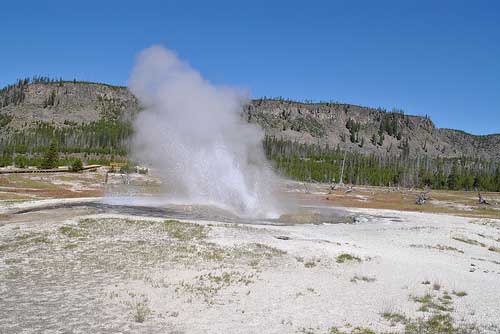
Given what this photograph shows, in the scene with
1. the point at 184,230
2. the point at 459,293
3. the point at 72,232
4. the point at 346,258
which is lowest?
the point at 72,232

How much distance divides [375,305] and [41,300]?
1056 centimetres

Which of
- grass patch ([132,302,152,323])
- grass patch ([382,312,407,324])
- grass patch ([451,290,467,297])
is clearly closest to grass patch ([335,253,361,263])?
grass patch ([451,290,467,297])

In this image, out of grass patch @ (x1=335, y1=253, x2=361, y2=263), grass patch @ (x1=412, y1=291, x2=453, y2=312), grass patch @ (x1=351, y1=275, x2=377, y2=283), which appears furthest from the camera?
grass patch @ (x1=335, y1=253, x2=361, y2=263)

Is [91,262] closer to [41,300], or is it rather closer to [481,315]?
[41,300]

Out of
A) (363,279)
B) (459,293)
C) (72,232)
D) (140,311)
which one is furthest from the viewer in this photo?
(72,232)

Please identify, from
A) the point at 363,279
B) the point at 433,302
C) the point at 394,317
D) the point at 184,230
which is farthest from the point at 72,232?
the point at 433,302

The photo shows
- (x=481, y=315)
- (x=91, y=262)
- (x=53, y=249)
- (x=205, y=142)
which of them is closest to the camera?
(x=481, y=315)

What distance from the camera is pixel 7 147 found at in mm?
187125

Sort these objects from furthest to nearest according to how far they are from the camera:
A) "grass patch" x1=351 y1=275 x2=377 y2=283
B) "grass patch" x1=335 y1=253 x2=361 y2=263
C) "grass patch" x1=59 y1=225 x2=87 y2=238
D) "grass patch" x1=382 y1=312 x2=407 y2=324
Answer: "grass patch" x1=59 y1=225 x2=87 y2=238 < "grass patch" x1=335 y1=253 x2=361 y2=263 < "grass patch" x1=351 y1=275 x2=377 y2=283 < "grass patch" x1=382 y1=312 x2=407 y2=324

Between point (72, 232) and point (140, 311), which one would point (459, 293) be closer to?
point (140, 311)

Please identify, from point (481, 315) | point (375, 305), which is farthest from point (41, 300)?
point (481, 315)

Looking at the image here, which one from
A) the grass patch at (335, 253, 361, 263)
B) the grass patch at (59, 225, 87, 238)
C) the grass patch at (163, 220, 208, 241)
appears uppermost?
the grass patch at (335, 253, 361, 263)

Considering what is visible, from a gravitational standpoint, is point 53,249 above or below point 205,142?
below

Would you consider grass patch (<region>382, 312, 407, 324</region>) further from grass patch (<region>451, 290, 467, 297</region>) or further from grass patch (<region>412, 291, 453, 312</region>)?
grass patch (<region>451, 290, 467, 297</region>)
